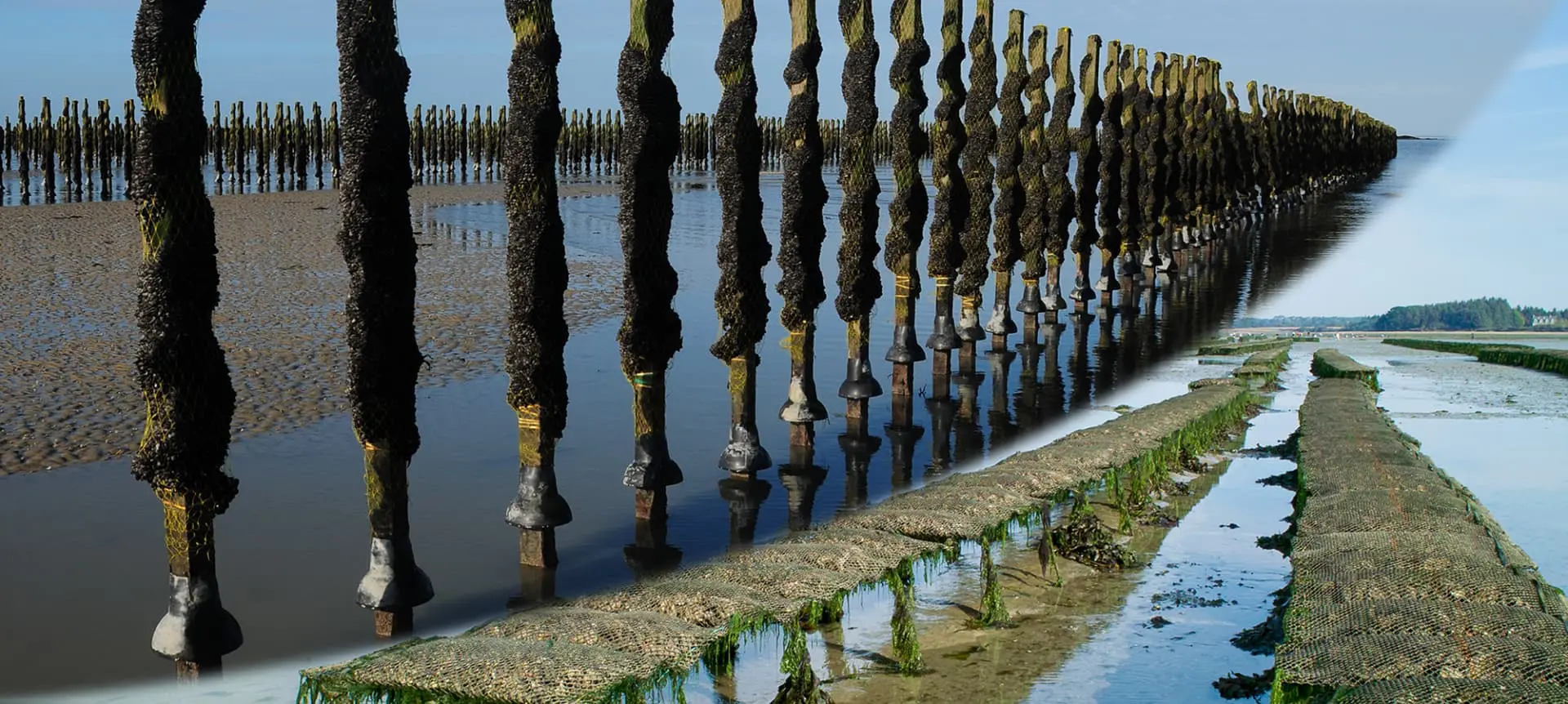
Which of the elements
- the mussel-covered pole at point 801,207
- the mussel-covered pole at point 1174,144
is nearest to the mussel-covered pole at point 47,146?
the mussel-covered pole at point 1174,144

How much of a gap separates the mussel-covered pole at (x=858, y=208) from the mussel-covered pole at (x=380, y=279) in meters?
6.63

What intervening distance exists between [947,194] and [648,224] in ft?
23.7

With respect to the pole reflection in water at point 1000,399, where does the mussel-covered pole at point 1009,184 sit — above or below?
above

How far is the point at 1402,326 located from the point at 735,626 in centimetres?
3440

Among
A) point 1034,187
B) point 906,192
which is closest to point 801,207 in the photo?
point 906,192

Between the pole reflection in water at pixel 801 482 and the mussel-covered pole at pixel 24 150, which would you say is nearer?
the pole reflection in water at pixel 801 482

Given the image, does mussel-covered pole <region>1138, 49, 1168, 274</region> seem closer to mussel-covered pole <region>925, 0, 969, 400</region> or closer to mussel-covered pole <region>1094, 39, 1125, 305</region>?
mussel-covered pole <region>1094, 39, 1125, 305</region>

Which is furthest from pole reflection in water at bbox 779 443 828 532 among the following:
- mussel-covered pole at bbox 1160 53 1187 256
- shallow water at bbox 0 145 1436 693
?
mussel-covered pole at bbox 1160 53 1187 256

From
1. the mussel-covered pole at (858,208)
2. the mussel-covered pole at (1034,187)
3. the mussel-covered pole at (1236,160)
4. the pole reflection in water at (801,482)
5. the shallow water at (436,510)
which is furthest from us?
the mussel-covered pole at (1236,160)

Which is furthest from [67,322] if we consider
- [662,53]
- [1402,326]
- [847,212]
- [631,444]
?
[1402,326]

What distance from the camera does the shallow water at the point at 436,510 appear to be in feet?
31.0

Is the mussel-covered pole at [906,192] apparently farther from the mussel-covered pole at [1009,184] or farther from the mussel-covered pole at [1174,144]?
the mussel-covered pole at [1174,144]

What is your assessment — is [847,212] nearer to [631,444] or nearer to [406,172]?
[631,444]

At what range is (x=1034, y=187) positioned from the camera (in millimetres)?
23953
